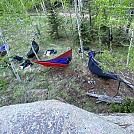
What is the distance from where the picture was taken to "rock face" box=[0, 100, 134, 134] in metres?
2.94

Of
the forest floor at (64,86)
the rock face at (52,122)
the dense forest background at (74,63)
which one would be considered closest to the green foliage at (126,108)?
the dense forest background at (74,63)

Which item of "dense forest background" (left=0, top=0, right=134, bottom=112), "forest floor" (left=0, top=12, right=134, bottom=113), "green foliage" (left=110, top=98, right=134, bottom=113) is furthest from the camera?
"forest floor" (left=0, top=12, right=134, bottom=113)

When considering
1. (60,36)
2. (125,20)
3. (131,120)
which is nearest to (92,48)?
(60,36)

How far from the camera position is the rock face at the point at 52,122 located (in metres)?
2.94

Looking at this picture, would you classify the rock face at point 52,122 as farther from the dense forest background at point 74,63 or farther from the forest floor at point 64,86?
the forest floor at point 64,86

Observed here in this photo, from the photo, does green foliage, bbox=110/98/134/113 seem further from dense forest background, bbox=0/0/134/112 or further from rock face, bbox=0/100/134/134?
rock face, bbox=0/100/134/134

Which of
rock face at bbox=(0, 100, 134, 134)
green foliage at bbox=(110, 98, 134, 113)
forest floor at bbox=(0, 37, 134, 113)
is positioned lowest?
forest floor at bbox=(0, 37, 134, 113)

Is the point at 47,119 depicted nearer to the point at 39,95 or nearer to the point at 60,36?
the point at 39,95

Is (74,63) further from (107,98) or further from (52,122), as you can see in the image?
(52,122)

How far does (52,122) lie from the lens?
302cm

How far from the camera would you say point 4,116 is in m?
3.33

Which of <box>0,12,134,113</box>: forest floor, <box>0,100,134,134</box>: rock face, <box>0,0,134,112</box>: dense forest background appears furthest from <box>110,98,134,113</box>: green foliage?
<box>0,100,134,134</box>: rock face

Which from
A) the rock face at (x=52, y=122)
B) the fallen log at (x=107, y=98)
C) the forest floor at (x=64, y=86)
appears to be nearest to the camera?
the rock face at (x=52, y=122)

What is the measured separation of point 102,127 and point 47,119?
0.93 m
